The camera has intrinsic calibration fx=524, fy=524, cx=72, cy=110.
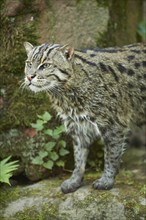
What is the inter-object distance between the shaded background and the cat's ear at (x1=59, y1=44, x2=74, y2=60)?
1100 millimetres

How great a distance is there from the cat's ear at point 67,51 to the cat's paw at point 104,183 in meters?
1.52

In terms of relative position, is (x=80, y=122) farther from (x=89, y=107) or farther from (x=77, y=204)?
(x=77, y=204)

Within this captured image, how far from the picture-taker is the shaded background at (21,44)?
655 cm

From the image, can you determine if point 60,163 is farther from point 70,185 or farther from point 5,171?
point 5,171

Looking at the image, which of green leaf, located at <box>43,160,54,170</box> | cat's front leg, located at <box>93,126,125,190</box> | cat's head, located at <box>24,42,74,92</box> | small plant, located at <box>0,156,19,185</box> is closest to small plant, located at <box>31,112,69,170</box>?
green leaf, located at <box>43,160,54,170</box>

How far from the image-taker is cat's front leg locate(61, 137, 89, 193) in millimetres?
6183

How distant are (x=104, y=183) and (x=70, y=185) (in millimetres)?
404

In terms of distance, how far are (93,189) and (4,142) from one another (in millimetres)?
1295

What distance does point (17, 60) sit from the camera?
6.55m

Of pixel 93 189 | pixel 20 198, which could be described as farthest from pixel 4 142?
pixel 93 189

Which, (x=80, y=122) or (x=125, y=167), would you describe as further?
(x=125, y=167)

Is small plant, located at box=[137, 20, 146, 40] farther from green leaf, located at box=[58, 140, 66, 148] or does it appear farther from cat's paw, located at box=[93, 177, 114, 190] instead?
cat's paw, located at box=[93, 177, 114, 190]

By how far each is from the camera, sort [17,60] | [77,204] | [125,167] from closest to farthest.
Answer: [77,204] → [17,60] → [125,167]

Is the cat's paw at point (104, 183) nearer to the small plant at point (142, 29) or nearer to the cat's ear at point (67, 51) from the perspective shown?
the cat's ear at point (67, 51)
